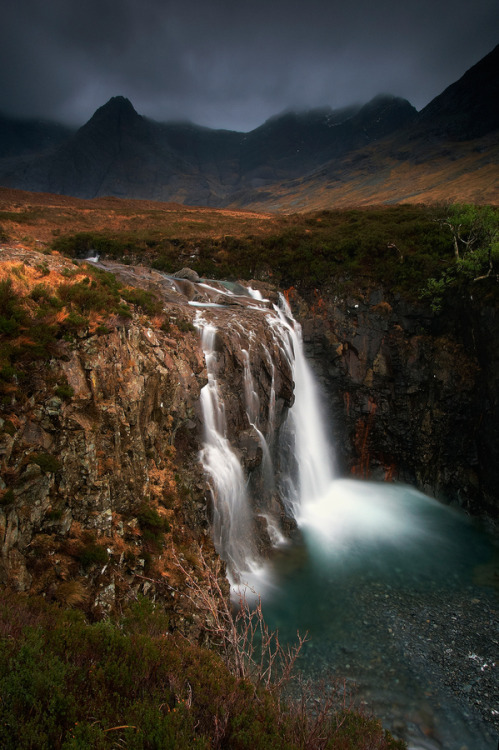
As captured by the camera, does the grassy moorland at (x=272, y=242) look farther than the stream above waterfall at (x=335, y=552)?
Yes

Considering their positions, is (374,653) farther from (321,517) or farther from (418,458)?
(418,458)

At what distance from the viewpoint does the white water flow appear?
520 inches

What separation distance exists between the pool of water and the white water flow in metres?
1.43

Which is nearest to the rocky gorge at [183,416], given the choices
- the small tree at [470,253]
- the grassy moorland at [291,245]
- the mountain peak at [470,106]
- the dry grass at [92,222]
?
the small tree at [470,253]

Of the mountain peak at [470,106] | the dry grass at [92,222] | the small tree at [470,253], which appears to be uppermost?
the mountain peak at [470,106]

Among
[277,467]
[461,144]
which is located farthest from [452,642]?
[461,144]

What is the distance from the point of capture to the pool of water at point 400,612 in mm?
9023

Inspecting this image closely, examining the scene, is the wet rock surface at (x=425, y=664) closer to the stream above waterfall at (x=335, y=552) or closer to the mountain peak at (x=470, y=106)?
the stream above waterfall at (x=335, y=552)

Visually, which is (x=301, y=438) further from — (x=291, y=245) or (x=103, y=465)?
(x=291, y=245)

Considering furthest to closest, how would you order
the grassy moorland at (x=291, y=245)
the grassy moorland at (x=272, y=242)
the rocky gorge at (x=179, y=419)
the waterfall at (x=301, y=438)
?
the grassy moorland at (x=272, y=242) < the grassy moorland at (x=291, y=245) < the waterfall at (x=301, y=438) < the rocky gorge at (x=179, y=419)

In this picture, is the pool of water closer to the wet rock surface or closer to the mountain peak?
Result: the wet rock surface

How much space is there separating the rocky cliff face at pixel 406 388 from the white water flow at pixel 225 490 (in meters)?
10.1

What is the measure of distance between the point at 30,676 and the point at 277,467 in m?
15.2

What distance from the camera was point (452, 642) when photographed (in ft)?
35.7
